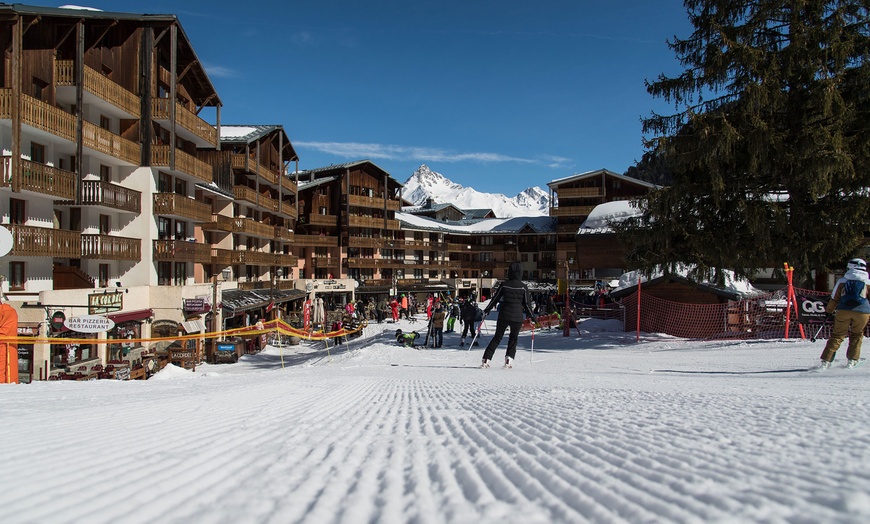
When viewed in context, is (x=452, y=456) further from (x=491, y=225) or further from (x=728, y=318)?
(x=491, y=225)

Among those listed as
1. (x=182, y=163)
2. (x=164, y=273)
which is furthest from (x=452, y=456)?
(x=182, y=163)

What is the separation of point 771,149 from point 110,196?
2430 cm

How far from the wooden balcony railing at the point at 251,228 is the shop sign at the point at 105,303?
54.2 ft

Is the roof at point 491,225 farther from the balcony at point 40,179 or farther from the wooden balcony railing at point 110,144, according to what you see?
the balcony at point 40,179

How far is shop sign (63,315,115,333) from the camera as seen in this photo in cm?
1479

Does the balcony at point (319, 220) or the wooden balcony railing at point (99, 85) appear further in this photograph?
the balcony at point (319, 220)

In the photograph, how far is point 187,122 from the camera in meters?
28.7

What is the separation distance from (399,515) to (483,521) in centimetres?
37

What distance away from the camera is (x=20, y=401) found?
6.86 meters

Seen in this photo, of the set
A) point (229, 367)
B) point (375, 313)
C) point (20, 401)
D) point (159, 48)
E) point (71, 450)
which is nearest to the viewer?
point (71, 450)

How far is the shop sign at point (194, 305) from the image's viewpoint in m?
23.8

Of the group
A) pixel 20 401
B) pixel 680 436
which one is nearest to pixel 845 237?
pixel 680 436

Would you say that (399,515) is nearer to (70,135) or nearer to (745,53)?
(745,53)

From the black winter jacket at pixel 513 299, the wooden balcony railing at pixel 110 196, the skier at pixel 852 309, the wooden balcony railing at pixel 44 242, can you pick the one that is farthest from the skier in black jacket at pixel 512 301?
the wooden balcony railing at pixel 110 196
